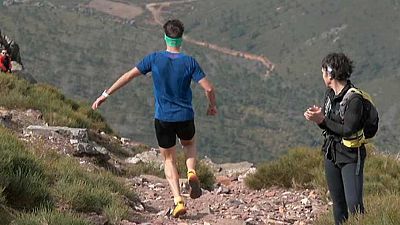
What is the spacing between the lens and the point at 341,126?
5.63 meters

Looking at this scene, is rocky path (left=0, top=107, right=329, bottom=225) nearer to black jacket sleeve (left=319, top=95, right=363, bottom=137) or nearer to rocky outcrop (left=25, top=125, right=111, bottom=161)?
rocky outcrop (left=25, top=125, right=111, bottom=161)

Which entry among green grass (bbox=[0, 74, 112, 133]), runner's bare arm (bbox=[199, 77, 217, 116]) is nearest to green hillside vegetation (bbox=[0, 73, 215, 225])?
runner's bare arm (bbox=[199, 77, 217, 116])

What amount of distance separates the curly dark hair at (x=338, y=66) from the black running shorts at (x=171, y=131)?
1759mm

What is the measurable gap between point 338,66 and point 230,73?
167210 millimetres

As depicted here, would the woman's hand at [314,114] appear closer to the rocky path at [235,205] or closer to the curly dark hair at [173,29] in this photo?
the rocky path at [235,205]

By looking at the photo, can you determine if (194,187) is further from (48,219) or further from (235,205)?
(48,219)

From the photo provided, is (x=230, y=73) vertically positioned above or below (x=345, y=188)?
below

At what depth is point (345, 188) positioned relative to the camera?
5.87 meters

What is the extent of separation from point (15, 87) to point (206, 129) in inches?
4266

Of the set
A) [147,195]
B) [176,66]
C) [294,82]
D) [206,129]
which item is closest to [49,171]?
[176,66]

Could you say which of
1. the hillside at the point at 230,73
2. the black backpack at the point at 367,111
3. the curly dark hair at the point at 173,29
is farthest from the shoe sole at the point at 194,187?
the hillside at the point at 230,73

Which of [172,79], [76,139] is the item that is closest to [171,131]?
[172,79]

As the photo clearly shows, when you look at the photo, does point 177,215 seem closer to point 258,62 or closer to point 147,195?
point 147,195

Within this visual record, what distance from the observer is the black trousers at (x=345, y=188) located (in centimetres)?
580
